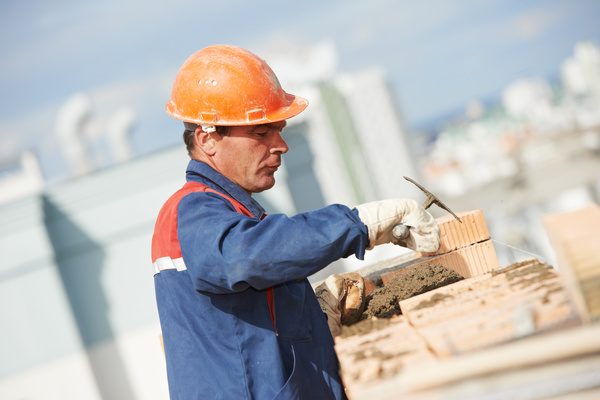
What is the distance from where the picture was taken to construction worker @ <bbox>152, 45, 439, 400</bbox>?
6.18ft

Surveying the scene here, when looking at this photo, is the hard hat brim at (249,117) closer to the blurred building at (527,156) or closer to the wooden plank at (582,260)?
the wooden plank at (582,260)

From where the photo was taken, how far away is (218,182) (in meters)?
2.31

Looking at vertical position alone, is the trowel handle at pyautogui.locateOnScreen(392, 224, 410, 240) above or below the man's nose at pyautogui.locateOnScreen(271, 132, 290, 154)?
below

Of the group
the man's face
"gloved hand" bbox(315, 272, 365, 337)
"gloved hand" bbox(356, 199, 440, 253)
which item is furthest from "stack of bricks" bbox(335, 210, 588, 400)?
the man's face

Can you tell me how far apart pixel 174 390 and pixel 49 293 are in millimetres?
5943

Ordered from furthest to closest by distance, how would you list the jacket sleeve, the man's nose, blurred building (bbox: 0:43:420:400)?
1. blurred building (bbox: 0:43:420:400)
2. the man's nose
3. the jacket sleeve

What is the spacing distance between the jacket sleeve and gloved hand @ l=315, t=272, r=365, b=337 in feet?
1.99

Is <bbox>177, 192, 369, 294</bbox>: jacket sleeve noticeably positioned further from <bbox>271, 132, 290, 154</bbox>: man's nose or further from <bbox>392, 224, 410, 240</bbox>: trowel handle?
<bbox>271, 132, 290, 154</bbox>: man's nose

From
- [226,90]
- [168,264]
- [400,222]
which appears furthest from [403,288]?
[226,90]

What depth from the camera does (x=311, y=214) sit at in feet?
6.46

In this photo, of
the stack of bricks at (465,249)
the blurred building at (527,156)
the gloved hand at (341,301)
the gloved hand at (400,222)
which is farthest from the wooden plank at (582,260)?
the blurred building at (527,156)

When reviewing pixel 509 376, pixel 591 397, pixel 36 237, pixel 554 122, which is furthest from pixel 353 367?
pixel 554 122

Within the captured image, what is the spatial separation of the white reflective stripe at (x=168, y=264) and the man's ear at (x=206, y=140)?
19.5 inches

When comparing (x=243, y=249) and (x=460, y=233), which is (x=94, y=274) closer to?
(x=460, y=233)
